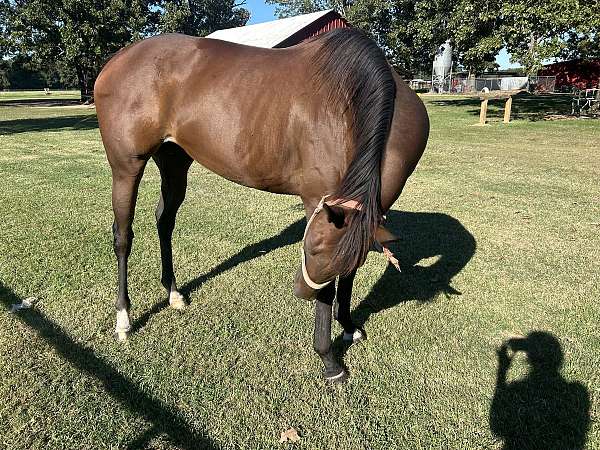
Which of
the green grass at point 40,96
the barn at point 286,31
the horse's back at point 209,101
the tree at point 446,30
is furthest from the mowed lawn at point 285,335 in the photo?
the green grass at point 40,96

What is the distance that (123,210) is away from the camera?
3.17 meters

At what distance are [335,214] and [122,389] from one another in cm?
173

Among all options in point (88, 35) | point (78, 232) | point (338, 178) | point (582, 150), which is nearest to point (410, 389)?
point (338, 178)

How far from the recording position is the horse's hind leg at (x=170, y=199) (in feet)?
11.5

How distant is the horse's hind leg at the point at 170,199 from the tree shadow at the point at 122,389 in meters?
0.81

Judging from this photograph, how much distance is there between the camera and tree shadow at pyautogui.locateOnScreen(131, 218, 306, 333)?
342cm

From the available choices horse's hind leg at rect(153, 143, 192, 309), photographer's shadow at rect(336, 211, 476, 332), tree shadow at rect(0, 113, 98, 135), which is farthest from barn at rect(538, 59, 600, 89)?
horse's hind leg at rect(153, 143, 192, 309)

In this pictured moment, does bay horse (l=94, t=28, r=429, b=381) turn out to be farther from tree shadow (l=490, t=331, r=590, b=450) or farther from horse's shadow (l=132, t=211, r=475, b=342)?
tree shadow (l=490, t=331, r=590, b=450)

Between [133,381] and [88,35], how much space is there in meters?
31.8

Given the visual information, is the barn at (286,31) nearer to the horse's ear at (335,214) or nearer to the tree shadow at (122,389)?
the tree shadow at (122,389)

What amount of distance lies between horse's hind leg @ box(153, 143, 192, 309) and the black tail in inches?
62.7

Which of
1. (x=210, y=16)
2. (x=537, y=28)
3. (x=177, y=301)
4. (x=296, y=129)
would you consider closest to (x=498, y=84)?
(x=537, y=28)

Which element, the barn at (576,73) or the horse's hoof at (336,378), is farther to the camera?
the barn at (576,73)

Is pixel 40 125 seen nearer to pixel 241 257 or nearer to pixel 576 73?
pixel 241 257
